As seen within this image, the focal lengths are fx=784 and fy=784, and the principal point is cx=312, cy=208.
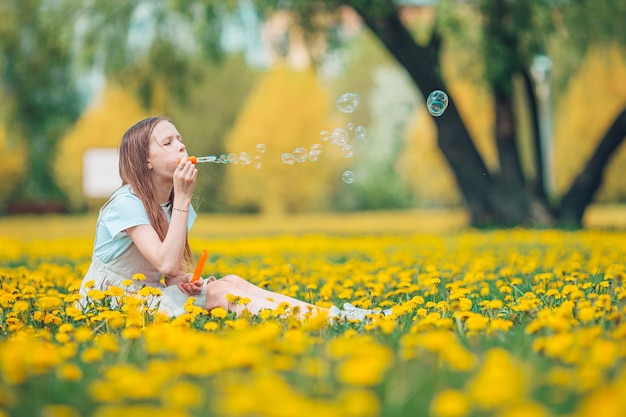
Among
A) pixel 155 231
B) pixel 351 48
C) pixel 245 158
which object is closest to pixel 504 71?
pixel 351 48

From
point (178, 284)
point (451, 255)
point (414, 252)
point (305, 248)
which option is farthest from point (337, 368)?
point (305, 248)

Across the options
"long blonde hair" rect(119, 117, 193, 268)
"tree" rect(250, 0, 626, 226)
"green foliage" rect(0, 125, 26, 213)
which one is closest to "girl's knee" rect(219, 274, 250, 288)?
"long blonde hair" rect(119, 117, 193, 268)

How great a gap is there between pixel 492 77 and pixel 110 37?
5994 mm

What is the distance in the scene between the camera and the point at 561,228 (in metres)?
10.8

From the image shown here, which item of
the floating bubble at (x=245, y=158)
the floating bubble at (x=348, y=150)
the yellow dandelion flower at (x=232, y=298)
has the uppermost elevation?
the floating bubble at (x=245, y=158)

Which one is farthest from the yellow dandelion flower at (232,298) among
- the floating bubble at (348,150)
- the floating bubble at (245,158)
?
the floating bubble at (348,150)

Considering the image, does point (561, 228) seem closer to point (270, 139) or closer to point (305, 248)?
point (305, 248)

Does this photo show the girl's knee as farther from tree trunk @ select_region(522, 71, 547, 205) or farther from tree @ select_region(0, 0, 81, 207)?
tree trunk @ select_region(522, 71, 547, 205)

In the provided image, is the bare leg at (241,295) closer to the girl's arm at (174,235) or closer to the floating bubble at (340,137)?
the girl's arm at (174,235)

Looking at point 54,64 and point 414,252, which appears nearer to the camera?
point 414,252

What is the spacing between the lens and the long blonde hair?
368cm

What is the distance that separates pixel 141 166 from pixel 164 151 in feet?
0.45

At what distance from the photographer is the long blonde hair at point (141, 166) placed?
145 inches

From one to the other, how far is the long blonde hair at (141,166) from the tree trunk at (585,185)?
9.98m
